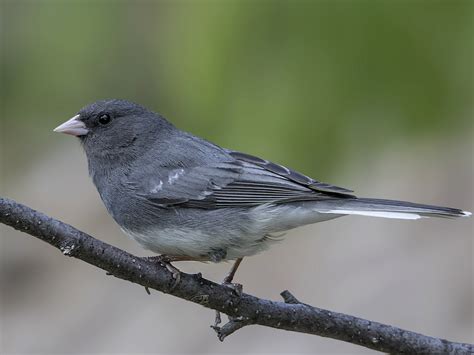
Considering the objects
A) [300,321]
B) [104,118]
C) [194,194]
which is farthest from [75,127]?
[300,321]

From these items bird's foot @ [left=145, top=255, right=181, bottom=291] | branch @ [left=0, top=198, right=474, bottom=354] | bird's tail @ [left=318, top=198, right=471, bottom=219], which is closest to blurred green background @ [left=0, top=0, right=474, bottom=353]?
bird's tail @ [left=318, top=198, right=471, bottom=219]

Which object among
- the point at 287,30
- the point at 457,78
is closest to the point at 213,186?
the point at 287,30

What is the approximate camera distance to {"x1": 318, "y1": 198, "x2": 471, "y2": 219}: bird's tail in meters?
2.76

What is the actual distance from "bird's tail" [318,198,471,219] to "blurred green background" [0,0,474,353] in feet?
3.99

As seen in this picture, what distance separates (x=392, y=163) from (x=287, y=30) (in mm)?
2720

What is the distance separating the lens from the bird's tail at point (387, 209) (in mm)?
2756

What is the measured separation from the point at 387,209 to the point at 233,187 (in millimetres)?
620

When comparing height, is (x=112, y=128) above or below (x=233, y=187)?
above

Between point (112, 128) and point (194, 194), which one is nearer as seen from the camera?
point (194, 194)

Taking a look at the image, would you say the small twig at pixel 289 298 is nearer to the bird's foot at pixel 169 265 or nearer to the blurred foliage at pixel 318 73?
the bird's foot at pixel 169 265

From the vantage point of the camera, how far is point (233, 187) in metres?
3.18

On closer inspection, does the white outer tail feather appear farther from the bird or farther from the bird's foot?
the bird's foot

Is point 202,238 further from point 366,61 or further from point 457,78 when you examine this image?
point 457,78

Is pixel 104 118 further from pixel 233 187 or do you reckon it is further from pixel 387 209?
pixel 387 209
